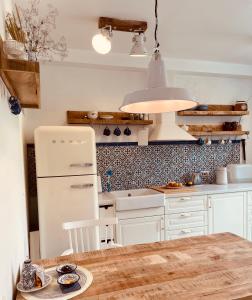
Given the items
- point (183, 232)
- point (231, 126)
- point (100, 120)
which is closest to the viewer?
point (183, 232)

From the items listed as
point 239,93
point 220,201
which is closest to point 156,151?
point 220,201

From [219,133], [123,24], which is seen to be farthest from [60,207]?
[219,133]

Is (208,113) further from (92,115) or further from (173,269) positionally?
(173,269)

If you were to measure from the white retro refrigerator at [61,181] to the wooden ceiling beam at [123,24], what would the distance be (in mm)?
1002

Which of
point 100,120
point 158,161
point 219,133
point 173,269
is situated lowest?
point 173,269

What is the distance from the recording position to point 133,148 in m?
3.49

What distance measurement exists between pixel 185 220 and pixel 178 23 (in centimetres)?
218

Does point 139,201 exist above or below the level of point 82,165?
below

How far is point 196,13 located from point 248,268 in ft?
6.66

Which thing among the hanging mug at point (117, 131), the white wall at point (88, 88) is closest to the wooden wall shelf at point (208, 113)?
the white wall at point (88, 88)

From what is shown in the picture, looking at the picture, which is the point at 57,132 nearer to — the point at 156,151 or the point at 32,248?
the point at 32,248

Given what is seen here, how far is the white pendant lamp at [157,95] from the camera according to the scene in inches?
49.1

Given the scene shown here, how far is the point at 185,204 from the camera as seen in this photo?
310cm

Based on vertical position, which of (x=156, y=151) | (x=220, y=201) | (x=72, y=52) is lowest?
(x=220, y=201)
